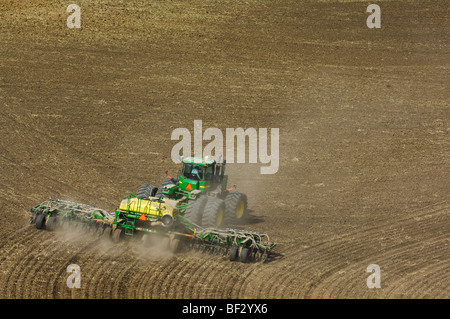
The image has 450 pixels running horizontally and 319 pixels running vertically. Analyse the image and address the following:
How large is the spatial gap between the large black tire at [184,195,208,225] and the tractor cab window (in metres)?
1.31

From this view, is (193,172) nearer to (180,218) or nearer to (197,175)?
(197,175)

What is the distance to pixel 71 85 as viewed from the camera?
3891 cm

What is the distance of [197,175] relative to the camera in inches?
965

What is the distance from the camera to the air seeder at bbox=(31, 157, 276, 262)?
22109 mm

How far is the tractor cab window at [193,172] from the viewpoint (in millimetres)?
24531

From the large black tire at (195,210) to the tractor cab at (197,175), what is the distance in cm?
104

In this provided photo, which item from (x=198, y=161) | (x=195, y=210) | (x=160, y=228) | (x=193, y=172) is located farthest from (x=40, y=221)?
(x=198, y=161)

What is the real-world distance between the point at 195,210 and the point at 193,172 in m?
2.08

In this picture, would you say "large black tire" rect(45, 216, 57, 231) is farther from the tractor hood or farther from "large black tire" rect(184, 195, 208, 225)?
"large black tire" rect(184, 195, 208, 225)

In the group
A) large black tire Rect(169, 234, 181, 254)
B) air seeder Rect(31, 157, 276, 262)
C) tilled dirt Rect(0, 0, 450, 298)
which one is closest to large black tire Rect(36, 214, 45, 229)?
air seeder Rect(31, 157, 276, 262)

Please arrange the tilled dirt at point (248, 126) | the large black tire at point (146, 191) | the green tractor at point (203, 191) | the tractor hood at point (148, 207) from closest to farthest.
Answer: the tilled dirt at point (248, 126) → the tractor hood at point (148, 207) → the green tractor at point (203, 191) → the large black tire at point (146, 191)

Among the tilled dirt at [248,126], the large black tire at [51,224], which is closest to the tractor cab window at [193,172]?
the tilled dirt at [248,126]

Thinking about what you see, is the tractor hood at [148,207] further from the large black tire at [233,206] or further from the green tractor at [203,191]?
the large black tire at [233,206]
